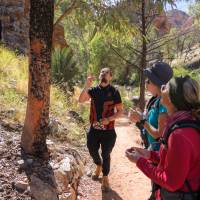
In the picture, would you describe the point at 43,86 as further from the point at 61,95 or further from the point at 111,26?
the point at 61,95

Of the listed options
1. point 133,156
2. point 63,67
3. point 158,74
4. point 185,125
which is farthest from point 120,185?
point 63,67

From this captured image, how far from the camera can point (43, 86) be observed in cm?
563

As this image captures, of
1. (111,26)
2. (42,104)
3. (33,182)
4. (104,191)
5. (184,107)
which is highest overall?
(111,26)

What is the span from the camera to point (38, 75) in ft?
18.3

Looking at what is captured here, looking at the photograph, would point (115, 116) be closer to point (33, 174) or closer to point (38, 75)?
point (38, 75)

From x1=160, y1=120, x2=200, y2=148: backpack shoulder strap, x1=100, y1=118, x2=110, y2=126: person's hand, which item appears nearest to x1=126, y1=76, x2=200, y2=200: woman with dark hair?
x1=160, y1=120, x2=200, y2=148: backpack shoulder strap

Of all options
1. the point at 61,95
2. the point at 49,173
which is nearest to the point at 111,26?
the point at 49,173

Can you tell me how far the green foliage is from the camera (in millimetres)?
14277

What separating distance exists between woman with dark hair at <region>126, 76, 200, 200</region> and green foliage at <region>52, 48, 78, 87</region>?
36.9ft

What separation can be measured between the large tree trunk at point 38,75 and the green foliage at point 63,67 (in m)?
8.31

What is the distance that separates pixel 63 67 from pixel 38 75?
889 centimetres

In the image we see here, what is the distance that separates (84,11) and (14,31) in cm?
1273

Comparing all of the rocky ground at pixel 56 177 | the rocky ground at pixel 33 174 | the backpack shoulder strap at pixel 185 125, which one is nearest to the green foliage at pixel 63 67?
the rocky ground at pixel 56 177

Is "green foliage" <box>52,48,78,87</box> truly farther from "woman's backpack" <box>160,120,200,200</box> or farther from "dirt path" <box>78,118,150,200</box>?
"woman's backpack" <box>160,120,200,200</box>
